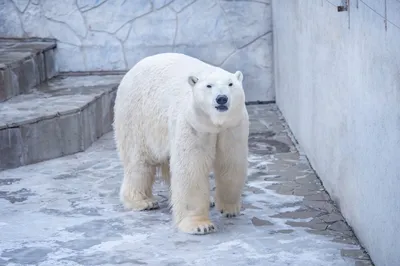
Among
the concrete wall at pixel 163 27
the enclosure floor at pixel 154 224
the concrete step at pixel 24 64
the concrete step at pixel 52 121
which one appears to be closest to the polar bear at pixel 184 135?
the enclosure floor at pixel 154 224

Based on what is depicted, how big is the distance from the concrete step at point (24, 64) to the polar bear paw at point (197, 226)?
3360 mm

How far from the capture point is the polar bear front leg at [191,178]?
502 cm

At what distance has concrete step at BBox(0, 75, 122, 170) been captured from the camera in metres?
6.97

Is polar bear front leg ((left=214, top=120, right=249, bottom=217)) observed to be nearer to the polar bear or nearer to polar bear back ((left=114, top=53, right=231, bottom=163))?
the polar bear

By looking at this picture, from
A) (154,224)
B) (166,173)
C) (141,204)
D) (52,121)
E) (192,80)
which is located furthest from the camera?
(52,121)

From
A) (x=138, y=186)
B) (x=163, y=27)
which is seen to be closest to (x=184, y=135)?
(x=138, y=186)

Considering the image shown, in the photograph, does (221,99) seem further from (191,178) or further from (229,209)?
(229,209)

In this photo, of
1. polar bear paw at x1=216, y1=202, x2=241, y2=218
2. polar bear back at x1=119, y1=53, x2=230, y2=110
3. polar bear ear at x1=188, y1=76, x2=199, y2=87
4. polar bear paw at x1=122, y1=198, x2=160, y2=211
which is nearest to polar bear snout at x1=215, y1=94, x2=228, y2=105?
polar bear ear at x1=188, y1=76, x2=199, y2=87

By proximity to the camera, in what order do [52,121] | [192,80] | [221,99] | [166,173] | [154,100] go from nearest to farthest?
[221,99], [192,80], [154,100], [166,173], [52,121]

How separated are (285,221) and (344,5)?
1365 millimetres

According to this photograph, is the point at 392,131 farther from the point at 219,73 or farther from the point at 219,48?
the point at 219,48

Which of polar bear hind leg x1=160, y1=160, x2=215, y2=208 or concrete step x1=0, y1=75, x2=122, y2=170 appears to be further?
concrete step x1=0, y1=75, x2=122, y2=170

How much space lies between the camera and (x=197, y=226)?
200 inches

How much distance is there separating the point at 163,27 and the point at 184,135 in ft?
14.3
